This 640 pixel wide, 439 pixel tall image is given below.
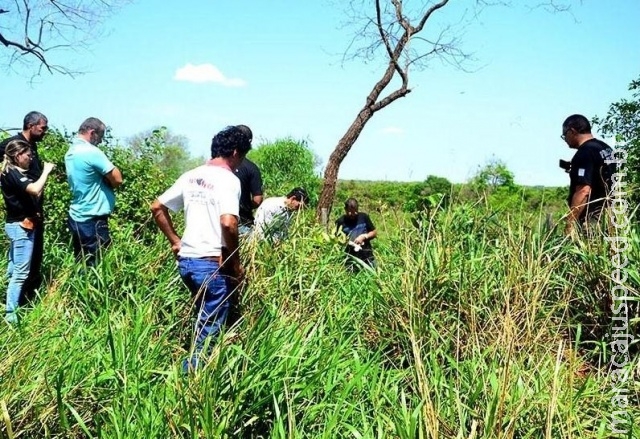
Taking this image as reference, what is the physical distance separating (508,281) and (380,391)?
117 centimetres

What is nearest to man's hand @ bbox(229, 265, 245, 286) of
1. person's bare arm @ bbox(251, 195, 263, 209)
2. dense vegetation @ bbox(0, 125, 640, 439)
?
dense vegetation @ bbox(0, 125, 640, 439)

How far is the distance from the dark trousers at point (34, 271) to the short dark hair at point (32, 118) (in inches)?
37.9

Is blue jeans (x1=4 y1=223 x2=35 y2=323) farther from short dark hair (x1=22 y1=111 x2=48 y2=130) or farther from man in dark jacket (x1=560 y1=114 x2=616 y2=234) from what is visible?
man in dark jacket (x1=560 y1=114 x2=616 y2=234)

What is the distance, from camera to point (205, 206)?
12.6ft

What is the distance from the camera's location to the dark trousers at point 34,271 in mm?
4891

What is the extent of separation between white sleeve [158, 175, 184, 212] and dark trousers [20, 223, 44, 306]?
1.55m

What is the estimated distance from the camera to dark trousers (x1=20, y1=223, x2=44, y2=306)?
16.0ft

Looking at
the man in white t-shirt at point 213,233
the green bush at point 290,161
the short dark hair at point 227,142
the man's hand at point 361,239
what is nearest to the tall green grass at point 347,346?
the man in white t-shirt at point 213,233

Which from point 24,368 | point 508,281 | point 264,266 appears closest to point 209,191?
point 264,266

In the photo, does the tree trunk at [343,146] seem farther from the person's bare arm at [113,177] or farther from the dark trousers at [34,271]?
the dark trousers at [34,271]

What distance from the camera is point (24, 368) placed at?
323 centimetres

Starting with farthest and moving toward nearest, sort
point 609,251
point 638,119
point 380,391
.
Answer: point 638,119, point 609,251, point 380,391

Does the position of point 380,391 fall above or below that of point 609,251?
below

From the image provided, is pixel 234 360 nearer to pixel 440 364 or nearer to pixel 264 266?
pixel 440 364
